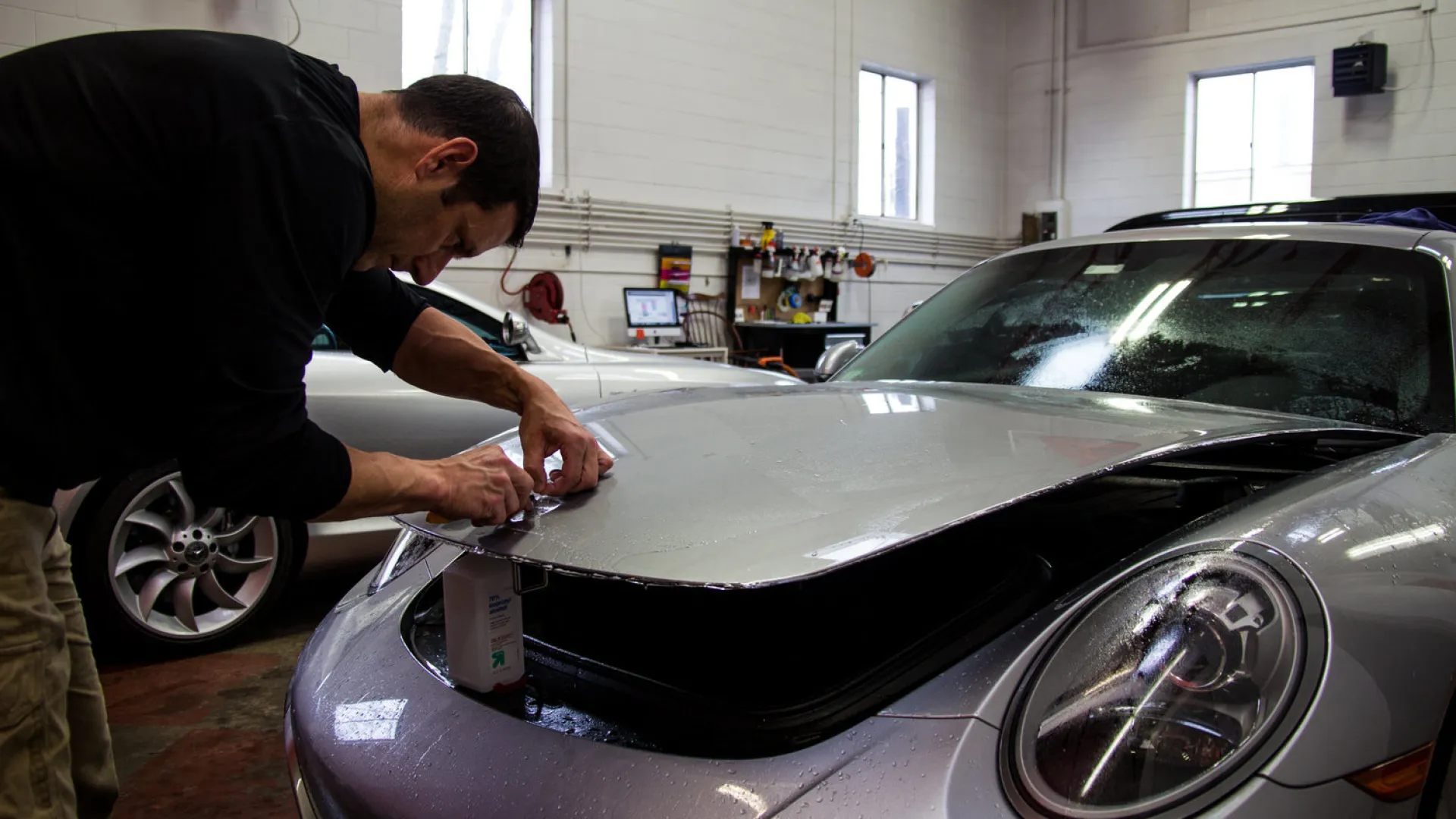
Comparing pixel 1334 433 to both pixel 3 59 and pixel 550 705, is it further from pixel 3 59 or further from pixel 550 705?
pixel 3 59

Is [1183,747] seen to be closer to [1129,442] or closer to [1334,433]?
[1129,442]

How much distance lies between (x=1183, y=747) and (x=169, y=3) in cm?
584

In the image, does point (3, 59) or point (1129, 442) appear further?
point (1129, 442)

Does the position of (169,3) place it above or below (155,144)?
above

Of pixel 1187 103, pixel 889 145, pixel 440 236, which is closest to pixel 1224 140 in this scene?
pixel 1187 103

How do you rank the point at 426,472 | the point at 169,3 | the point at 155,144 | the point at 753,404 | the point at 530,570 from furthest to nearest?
the point at 169,3, the point at 753,404, the point at 530,570, the point at 426,472, the point at 155,144

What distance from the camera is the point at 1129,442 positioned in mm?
1103

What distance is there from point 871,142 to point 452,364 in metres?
8.45

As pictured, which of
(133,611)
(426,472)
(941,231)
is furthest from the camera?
(941,231)

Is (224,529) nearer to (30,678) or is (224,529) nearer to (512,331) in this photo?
(512,331)

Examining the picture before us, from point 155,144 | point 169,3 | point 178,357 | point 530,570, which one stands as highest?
point 169,3

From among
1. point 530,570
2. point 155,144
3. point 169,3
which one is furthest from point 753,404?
point 169,3

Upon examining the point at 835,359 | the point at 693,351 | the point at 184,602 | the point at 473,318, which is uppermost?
the point at 473,318

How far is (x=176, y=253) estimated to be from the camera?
0.92 meters
